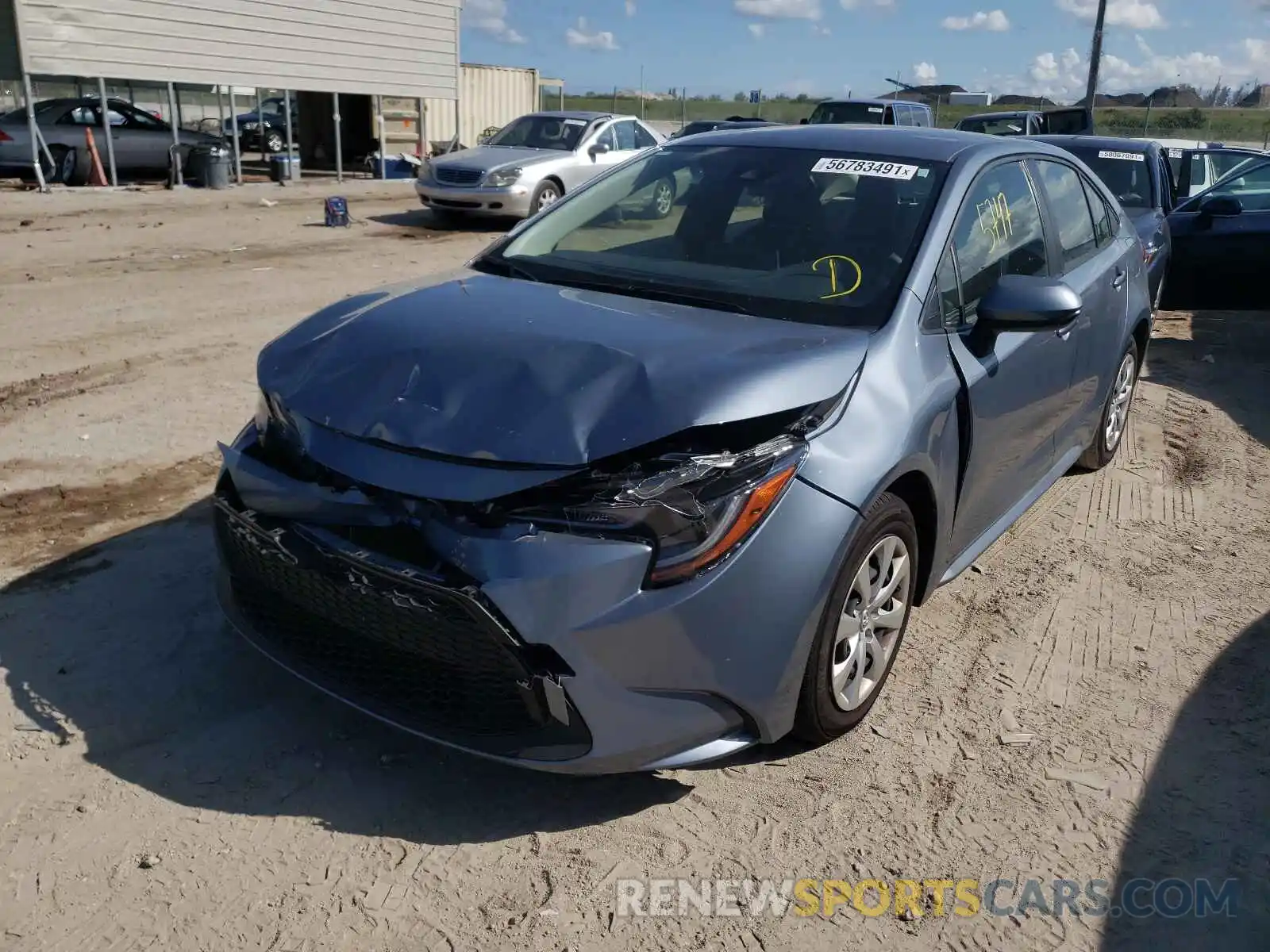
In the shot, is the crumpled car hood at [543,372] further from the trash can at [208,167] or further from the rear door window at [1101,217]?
the trash can at [208,167]

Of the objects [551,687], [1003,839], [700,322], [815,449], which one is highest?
[700,322]

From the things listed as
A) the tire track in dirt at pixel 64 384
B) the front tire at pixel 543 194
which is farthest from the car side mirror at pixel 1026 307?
the front tire at pixel 543 194

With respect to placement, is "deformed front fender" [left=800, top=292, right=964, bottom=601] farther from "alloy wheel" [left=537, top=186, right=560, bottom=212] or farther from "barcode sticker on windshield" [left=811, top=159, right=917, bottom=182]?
"alloy wheel" [left=537, top=186, right=560, bottom=212]

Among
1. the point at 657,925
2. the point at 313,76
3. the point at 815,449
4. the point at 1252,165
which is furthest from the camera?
the point at 313,76

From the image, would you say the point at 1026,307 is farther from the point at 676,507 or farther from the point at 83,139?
the point at 83,139

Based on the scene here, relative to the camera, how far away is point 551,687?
2607 millimetres

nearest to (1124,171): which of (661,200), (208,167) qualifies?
(661,200)

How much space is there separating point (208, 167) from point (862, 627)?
18246 mm

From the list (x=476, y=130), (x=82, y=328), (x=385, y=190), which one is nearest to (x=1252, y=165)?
(x=82, y=328)

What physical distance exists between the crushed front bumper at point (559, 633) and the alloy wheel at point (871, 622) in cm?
28

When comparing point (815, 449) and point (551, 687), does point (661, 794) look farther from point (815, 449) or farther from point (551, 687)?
point (815, 449)

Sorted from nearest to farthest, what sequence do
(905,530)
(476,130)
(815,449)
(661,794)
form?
(815,449) < (661,794) < (905,530) < (476,130)

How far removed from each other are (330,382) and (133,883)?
138 cm

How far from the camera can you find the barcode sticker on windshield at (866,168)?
153 inches
